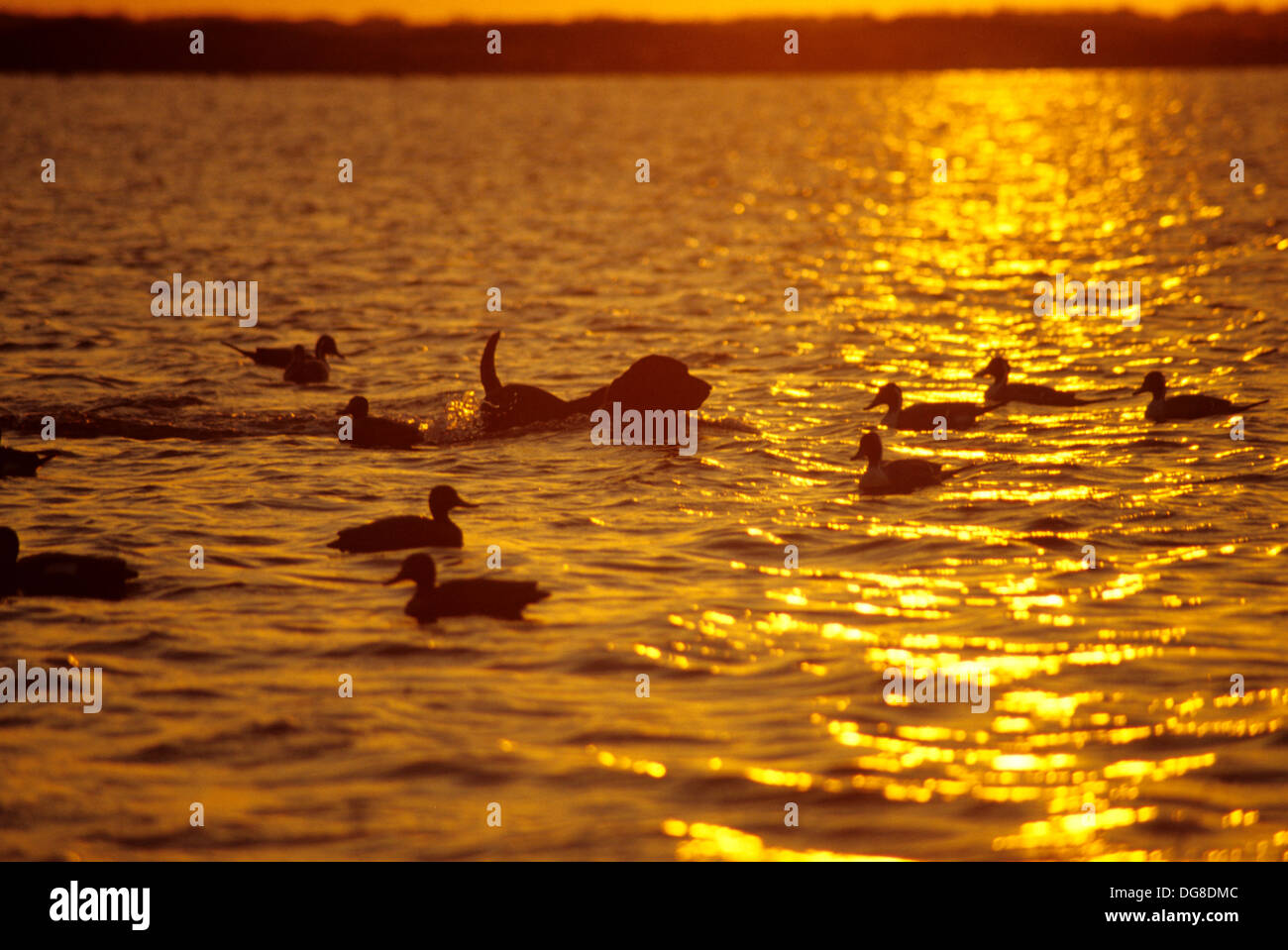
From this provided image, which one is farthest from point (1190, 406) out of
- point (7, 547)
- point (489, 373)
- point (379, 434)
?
point (7, 547)

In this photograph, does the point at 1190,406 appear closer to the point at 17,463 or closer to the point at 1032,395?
the point at 1032,395

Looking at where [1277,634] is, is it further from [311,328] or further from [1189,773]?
[311,328]

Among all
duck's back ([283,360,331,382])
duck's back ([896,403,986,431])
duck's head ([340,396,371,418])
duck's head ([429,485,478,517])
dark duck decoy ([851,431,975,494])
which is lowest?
duck's head ([429,485,478,517])

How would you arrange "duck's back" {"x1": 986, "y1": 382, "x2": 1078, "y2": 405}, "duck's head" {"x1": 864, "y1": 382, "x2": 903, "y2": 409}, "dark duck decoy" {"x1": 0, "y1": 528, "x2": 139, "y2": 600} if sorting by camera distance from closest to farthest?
"dark duck decoy" {"x1": 0, "y1": 528, "x2": 139, "y2": 600} → "duck's head" {"x1": 864, "y1": 382, "x2": 903, "y2": 409} → "duck's back" {"x1": 986, "y1": 382, "x2": 1078, "y2": 405}

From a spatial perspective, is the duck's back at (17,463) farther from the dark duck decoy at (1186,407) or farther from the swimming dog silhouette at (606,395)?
the dark duck decoy at (1186,407)

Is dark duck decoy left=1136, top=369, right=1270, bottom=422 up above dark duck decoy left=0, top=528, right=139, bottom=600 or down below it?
above

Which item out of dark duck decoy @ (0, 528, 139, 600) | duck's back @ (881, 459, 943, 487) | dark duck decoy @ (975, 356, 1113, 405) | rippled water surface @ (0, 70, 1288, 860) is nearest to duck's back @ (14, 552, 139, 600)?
dark duck decoy @ (0, 528, 139, 600)

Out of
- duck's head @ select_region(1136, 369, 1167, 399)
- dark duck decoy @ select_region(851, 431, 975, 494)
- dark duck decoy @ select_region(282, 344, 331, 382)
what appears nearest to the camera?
dark duck decoy @ select_region(851, 431, 975, 494)

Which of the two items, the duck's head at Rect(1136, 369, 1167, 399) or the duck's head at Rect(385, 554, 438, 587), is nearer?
the duck's head at Rect(385, 554, 438, 587)

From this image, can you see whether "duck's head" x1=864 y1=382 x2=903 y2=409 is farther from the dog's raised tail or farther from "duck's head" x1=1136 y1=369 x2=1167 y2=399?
the dog's raised tail

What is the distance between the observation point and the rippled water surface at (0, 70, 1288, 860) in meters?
7.98

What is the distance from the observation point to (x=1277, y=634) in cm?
1023

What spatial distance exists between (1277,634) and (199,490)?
924 cm
